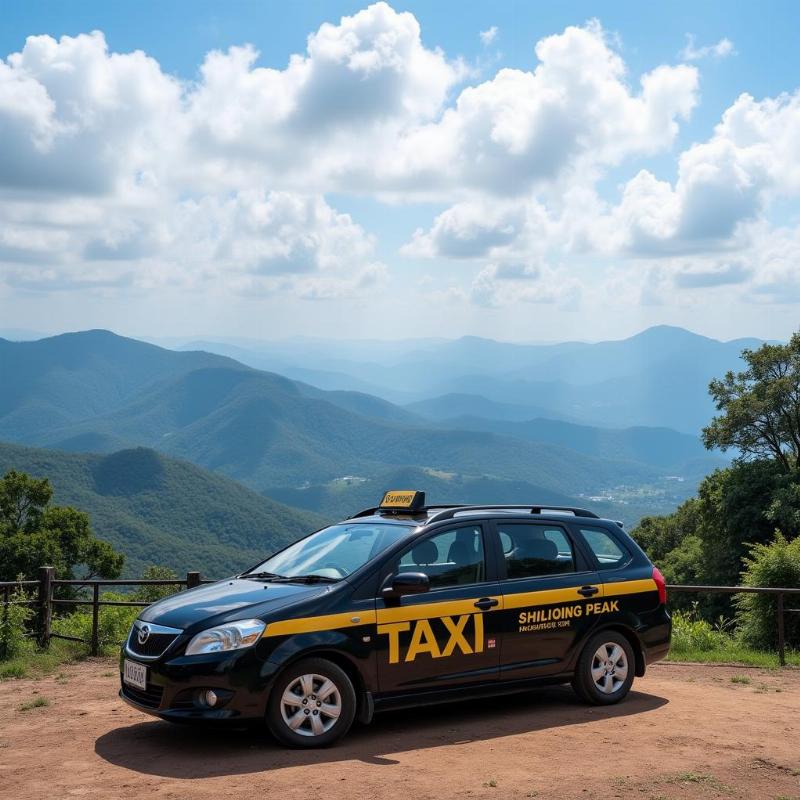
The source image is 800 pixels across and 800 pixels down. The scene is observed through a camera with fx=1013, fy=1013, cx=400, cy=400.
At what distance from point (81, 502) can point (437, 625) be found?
18475 cm

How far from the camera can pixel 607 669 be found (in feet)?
28.8

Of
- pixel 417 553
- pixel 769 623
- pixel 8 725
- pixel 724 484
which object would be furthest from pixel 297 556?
pixel 724 484

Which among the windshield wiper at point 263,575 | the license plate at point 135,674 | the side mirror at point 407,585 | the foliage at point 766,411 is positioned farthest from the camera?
the foliage at point 766,411

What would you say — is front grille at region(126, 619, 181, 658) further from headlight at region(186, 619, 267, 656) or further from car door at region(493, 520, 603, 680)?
car door at region(493, 520, 603, 680)

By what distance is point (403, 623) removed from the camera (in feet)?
25.0

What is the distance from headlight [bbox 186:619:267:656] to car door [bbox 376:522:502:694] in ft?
3.19

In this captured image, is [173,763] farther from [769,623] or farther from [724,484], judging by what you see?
[724,484]

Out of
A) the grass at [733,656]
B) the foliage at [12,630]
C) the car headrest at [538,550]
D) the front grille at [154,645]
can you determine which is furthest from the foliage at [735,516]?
the front grille at [154,645]

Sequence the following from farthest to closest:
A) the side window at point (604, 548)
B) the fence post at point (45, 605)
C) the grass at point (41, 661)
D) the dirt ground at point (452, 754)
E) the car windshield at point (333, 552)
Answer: the fence post at point (45, 605), the grass at point (41, 661), the side window at point (604, 548), the car windshield at point (333, 552), the dirt ground at point (452, 754)

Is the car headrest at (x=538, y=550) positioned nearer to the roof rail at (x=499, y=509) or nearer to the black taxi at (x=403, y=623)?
the black taxi at (x=403, y=623)

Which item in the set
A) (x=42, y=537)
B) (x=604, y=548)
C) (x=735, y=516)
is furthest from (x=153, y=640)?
(x=42, y=537)

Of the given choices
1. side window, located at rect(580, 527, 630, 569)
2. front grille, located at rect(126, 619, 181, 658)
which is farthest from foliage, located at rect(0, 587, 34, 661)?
side window, located at rect(580, 527, 630, 569)

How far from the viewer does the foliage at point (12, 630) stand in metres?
11.7

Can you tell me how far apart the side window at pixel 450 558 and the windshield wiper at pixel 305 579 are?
1.81ft
